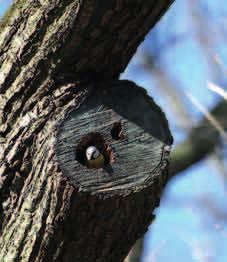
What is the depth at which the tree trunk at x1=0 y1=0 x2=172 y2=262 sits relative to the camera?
1.55 m

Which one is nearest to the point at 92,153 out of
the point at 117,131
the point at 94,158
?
the point at 94,158

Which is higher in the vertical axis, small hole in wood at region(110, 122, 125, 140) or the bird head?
small hole in wood at region(110, 122, 125, 140)

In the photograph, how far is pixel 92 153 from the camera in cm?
157

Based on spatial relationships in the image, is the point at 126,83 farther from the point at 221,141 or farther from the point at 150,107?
the point at 221,141

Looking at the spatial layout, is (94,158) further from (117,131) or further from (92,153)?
(117,131)

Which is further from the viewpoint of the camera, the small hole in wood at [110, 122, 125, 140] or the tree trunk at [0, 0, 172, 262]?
the small hole in wood at [110, 122, 125, 140]

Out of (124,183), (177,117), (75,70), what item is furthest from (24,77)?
(177,117)

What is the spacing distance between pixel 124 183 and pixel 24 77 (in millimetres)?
398

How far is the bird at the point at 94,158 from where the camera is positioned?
1574mm

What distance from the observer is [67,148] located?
1.58 m

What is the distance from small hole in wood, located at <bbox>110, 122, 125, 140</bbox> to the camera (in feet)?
5.45

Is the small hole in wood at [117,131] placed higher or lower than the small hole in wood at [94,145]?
higher

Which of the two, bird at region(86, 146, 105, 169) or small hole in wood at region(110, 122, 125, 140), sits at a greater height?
small hole in wood at region(110, 122, 125, 140)

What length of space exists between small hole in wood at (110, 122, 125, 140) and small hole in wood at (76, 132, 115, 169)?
0.04 m
